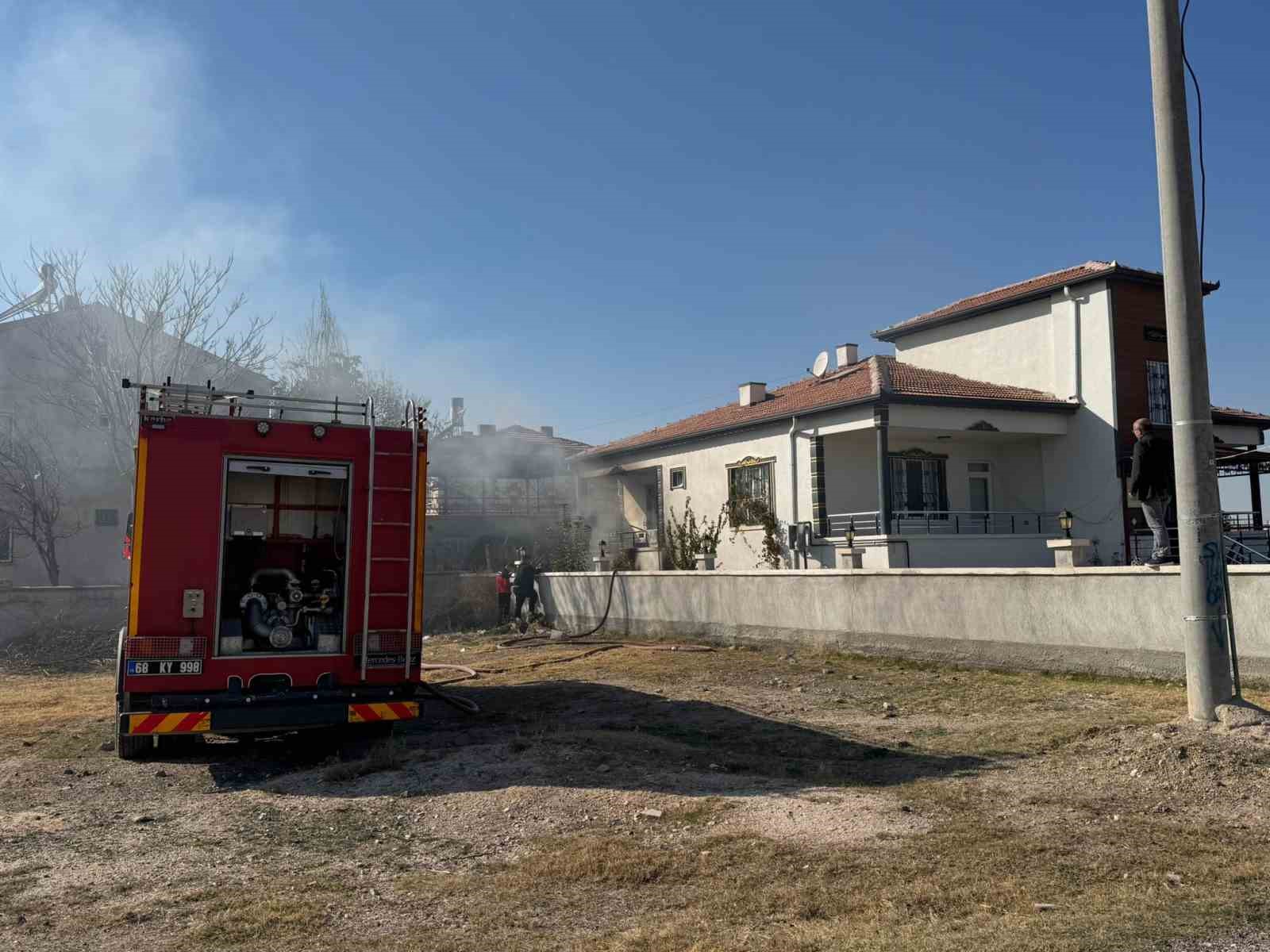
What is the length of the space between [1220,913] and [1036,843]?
1.18 meters

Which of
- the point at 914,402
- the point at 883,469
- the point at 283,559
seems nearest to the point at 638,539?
the point at 883,469

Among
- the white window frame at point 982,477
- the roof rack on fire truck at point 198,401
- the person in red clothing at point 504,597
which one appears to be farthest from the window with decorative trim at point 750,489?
the roof rack on fire truck at point 198,401

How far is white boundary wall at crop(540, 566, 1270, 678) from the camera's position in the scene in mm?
10281

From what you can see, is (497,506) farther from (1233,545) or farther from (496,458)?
(1233,545)

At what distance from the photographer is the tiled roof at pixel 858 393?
76.1ft

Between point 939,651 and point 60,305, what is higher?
point 60,305

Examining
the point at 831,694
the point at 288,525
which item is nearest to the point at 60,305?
the point at 288,525

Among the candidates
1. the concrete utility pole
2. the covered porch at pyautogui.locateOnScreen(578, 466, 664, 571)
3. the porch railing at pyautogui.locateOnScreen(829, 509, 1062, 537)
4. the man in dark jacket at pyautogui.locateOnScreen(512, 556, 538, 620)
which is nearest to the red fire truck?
the concrete utility pole

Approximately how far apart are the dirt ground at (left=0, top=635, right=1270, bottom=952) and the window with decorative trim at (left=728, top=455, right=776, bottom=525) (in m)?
15.1

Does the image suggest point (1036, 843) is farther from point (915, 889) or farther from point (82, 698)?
point (82, 698)

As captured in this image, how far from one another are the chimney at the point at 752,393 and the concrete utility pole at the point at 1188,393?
2112 centimetres

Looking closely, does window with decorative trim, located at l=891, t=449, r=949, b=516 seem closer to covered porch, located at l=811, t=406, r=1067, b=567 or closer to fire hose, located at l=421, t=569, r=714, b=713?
covered porch, located at l=811, t=406, r=1067, b=567

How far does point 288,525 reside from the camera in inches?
358

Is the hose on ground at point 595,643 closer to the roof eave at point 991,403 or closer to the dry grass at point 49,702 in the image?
the dry grass at point 49,702
